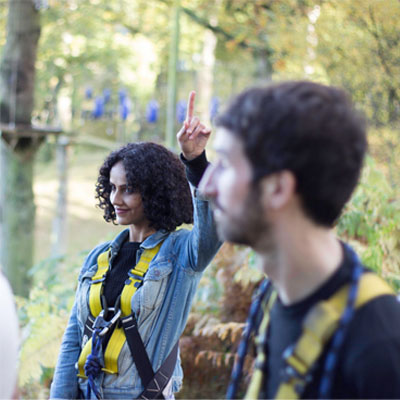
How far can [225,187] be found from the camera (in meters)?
1.38

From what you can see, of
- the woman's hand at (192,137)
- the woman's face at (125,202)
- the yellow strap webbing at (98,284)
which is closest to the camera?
the woman's hand at (192,137)

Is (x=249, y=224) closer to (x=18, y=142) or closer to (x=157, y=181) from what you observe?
(x=157, y=181)

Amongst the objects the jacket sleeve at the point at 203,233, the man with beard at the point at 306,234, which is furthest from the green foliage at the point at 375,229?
the man with beard at the point at 306,234

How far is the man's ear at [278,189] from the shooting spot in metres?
1.30

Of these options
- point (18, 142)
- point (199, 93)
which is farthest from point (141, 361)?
point (199, 93)

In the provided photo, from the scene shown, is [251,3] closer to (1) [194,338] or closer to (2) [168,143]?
(2) [168,143]

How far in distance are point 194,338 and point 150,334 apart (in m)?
2.45

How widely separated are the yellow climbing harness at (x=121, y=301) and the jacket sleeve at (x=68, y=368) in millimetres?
115

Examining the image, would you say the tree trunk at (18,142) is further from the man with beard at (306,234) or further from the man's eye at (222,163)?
the man with beard at (306,234)

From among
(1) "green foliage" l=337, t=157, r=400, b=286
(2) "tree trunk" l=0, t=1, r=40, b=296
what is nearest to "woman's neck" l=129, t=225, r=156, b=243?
(1) "green foliage" l=337, t=157, r=400, b=286

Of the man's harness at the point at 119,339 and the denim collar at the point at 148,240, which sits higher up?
the denim collar at the point at 148,240

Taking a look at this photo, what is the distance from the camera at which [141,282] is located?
2.41m

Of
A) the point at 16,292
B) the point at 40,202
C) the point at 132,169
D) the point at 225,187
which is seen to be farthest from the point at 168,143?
the point at 40,202

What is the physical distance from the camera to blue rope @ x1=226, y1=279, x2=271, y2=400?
4.94ft
